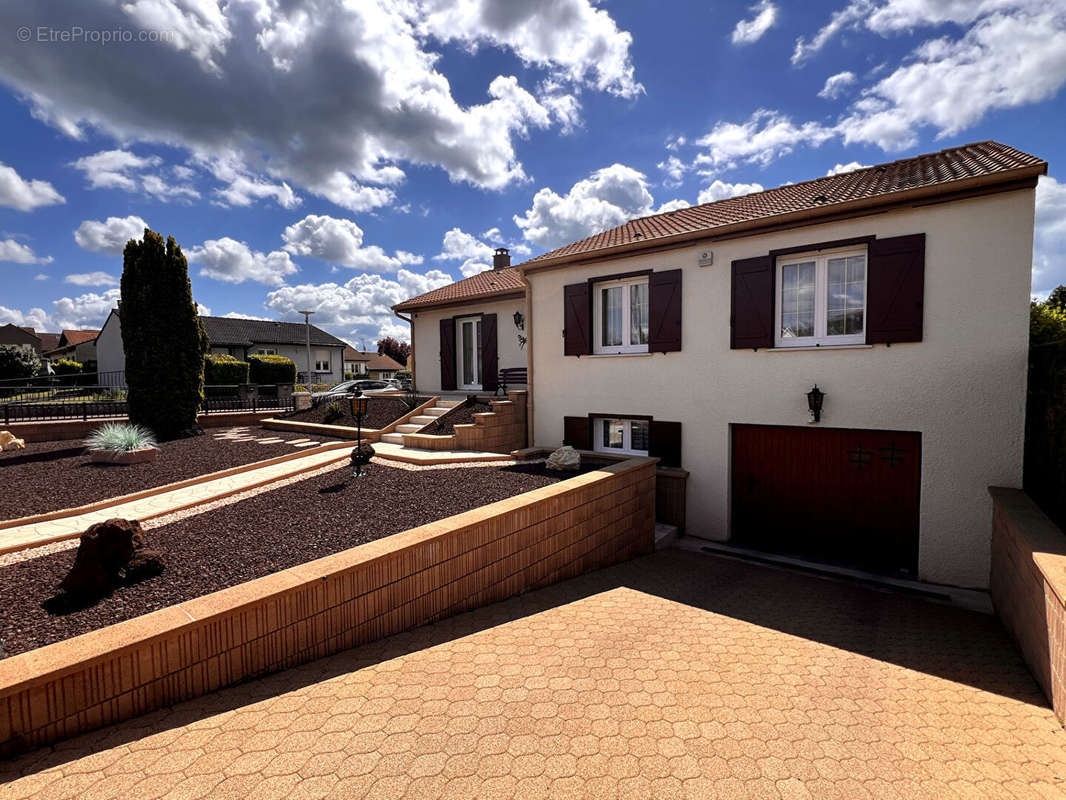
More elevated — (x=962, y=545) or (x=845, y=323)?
(x=845, y=323)

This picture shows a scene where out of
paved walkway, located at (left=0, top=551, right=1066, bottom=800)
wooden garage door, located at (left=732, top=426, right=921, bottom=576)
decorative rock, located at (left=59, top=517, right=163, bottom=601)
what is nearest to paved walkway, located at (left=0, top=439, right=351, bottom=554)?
decorative rock, located at (left=59, top=517, right=163, bottom=601)

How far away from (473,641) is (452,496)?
99.0 inches

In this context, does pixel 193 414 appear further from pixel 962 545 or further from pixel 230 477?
pixel 962 545

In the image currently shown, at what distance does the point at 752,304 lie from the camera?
7.72 m

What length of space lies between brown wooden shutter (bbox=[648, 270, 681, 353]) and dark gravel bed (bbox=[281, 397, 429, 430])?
6.39 metres

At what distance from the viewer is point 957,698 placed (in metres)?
3.37

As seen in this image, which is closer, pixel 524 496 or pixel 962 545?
pixel 524 496

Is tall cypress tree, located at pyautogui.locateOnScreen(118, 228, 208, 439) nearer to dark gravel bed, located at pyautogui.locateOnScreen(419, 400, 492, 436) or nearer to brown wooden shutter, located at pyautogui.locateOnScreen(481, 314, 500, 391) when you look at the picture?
dark gravel bed, located at pyautogui.locateOnScreen(419, 400, 492, 436)

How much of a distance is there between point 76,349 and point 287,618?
6106 centimetres

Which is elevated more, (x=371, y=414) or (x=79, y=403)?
(x=79, y=403)

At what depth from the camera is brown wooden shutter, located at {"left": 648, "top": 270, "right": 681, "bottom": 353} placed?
8.48 m

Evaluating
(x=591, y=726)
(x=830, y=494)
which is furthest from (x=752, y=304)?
(x=591, y=726)

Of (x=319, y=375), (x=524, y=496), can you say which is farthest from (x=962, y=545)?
(x=319, y=375)

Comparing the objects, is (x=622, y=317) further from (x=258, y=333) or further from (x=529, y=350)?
(x=258, y=333)
